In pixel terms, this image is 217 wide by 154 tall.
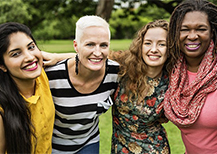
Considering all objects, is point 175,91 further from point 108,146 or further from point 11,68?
point 108,146

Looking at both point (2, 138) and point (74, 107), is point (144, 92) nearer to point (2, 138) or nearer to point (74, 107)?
point (74, 107)

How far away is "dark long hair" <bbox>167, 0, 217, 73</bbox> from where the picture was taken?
2.47 metres

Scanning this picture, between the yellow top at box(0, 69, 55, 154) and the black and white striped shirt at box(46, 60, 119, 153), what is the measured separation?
16 cm

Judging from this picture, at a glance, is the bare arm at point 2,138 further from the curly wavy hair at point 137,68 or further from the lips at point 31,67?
the curly wavy hair at point 137,68

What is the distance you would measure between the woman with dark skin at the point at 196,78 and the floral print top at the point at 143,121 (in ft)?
0.60

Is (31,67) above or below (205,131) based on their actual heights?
above

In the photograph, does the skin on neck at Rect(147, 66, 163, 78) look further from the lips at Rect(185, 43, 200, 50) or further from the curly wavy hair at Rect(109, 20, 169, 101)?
the lips at Rect(185, 43, 200, 50)

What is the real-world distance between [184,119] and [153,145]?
22.4 inches

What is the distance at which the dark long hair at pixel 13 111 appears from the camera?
6.77 ft

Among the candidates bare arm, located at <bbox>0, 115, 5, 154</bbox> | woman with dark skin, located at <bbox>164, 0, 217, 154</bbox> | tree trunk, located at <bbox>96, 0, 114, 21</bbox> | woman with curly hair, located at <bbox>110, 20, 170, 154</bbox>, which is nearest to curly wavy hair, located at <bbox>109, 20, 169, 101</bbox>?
woman with curly hair, located at <bbox>110, 20, 170, 154</bbox>

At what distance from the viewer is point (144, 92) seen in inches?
109

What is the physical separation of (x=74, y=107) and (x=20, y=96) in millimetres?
625

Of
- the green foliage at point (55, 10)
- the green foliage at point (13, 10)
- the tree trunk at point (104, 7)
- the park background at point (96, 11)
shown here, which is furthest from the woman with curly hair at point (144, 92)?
the green foliage at point (13, 10)

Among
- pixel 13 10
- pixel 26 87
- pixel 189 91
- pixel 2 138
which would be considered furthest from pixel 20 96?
pixel 13 10
